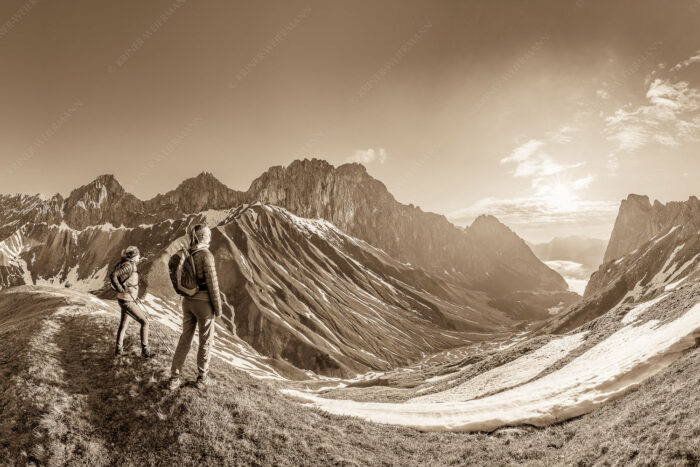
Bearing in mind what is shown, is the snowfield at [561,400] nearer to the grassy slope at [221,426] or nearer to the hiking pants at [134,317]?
the grassy slope at [221,426]

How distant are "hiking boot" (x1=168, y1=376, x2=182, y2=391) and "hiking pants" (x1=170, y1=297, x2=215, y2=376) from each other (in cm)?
18

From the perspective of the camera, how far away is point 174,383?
12.9 metres

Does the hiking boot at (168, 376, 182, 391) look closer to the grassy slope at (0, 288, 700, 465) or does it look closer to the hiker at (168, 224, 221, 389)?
the hiker at (168, 224, 221, 389)

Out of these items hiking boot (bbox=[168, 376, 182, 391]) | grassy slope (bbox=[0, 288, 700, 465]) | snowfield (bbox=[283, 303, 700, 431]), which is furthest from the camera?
snowfield (bbox=[283, 303, 700, 431])

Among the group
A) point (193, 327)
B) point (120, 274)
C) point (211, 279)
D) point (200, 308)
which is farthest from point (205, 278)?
point (120, 274)

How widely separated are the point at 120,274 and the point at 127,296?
1.06 metres

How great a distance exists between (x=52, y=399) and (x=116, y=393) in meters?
1.79

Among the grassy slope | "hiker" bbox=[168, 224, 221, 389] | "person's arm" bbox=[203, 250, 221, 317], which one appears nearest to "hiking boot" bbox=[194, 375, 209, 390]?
"hiker" bbox=[168, 224, 221, 389]

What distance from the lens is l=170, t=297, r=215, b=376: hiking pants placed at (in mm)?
12867

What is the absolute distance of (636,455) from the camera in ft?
32.5

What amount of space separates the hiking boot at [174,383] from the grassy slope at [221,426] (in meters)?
0.23

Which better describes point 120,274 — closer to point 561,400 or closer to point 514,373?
point 561,400

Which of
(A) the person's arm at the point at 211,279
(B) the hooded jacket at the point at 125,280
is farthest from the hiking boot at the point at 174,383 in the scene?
(B) the hooded jacket at the point at 125,280

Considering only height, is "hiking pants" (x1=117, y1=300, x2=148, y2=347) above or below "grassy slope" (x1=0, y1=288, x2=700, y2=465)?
above
